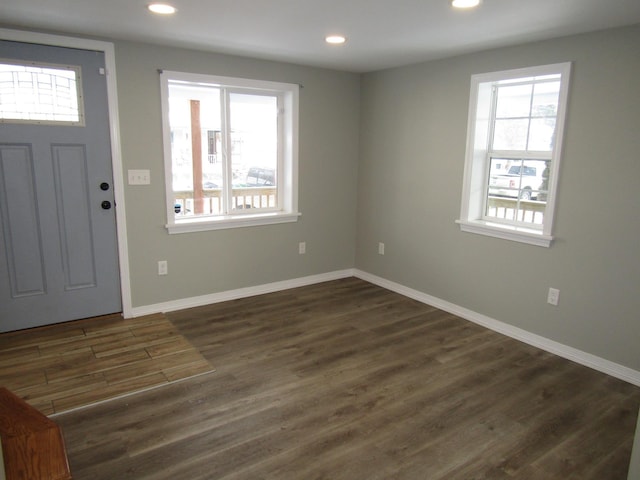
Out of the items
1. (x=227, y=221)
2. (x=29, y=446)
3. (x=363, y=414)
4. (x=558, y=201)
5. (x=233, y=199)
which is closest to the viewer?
(x=29, y=446)

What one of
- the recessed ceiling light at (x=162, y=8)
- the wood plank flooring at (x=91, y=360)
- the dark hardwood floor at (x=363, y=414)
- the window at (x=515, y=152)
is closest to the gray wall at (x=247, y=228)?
the wood plank flooring at (x=91, y=360)

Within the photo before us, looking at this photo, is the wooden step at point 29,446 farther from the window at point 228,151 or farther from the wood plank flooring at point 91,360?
the window at point 228,151

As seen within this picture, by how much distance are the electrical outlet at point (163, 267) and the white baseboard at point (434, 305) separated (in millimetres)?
285

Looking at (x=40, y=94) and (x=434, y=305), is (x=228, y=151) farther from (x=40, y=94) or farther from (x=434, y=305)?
(x=434, y=305)

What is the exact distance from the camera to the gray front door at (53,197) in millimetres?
3164

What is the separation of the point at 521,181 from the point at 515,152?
24cm

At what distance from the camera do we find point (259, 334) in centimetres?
351

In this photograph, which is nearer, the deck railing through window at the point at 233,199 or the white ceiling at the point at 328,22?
the white ceiling at the point at 328,22

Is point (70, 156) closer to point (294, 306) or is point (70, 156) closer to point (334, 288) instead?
point (294, 306)

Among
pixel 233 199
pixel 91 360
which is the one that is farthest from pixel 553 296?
pixel 91 360

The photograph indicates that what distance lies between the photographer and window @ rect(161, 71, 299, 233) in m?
3.88

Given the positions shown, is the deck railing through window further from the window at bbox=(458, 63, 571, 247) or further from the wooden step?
the wooden step

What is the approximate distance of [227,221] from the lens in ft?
13.6

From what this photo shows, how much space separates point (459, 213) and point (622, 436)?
207 cm
